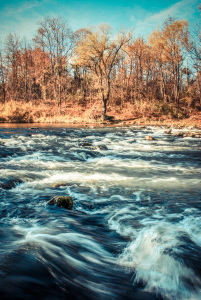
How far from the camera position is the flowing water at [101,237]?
6.25 ft

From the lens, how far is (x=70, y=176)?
577 centimetres

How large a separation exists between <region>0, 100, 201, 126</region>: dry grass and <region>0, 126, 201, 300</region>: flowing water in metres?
22.0

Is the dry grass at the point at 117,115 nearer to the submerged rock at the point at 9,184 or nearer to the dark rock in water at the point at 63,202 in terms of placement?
the submerged rock at the point at 9,184

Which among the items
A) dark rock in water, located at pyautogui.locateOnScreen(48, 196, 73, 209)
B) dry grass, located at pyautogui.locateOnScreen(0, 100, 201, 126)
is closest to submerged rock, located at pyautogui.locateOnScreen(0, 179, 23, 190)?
dark rock in water, located at pyautogui.locateOnScreen(48, 196, 73, 209)

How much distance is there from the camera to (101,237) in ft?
9.37

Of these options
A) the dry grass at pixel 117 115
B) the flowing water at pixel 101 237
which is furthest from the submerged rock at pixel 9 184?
the dry grass at pixel 117 115

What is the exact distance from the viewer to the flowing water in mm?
1904

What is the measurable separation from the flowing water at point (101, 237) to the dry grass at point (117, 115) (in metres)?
22.0

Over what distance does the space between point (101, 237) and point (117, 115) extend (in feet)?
95.2

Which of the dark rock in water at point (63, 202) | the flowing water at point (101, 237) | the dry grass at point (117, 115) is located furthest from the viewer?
the dry grass at point (117, 115)

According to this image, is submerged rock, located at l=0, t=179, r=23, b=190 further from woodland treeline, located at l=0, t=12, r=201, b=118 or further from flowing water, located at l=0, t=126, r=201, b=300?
woodland treeline, located at l=0, t=12, r=201, b=118

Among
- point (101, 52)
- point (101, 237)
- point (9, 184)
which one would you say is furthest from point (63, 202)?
point (101, 52)

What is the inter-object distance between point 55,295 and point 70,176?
4093mm

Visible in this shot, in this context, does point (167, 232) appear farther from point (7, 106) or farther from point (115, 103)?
point (115, 103)
